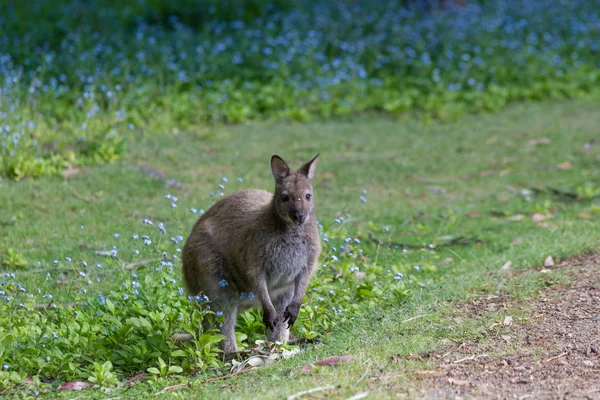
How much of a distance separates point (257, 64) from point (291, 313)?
25.7 ft

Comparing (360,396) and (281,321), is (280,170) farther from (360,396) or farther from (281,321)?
(360,396)

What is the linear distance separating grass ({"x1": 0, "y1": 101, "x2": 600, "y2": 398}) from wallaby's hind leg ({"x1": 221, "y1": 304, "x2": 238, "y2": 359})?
0.24m

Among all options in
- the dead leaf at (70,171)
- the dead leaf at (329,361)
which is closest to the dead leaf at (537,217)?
the dead leaf at (329,361)

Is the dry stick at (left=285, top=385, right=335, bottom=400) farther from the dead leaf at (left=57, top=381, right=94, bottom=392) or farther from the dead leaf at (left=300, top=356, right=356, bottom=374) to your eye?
the dead leaf at (left=57, top=381, right=94, bottom=392)

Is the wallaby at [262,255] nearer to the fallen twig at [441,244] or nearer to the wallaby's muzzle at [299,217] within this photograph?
the wallaby's muzzle at [299,217]

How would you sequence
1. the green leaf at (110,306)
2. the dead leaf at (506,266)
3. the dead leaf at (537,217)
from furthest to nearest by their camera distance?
the dead leaf at (537,217)
the dead leaf at (506,266)
the green leaf at (110,306)

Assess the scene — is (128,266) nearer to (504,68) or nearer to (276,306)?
(276,306)

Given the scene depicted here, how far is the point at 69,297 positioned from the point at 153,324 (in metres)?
1.06

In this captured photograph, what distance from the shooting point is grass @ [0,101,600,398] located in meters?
5.16

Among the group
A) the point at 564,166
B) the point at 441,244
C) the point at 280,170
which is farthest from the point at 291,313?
the point at 564,166

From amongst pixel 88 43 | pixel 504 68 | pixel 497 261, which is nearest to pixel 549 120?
pixel 504 68

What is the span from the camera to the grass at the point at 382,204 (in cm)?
516

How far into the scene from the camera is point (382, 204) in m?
8.65

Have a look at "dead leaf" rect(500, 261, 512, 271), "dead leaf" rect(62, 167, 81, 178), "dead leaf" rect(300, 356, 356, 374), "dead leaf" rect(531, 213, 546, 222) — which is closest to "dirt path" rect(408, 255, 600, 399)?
"dead leaf" rect(300, 356, 356, 374)
